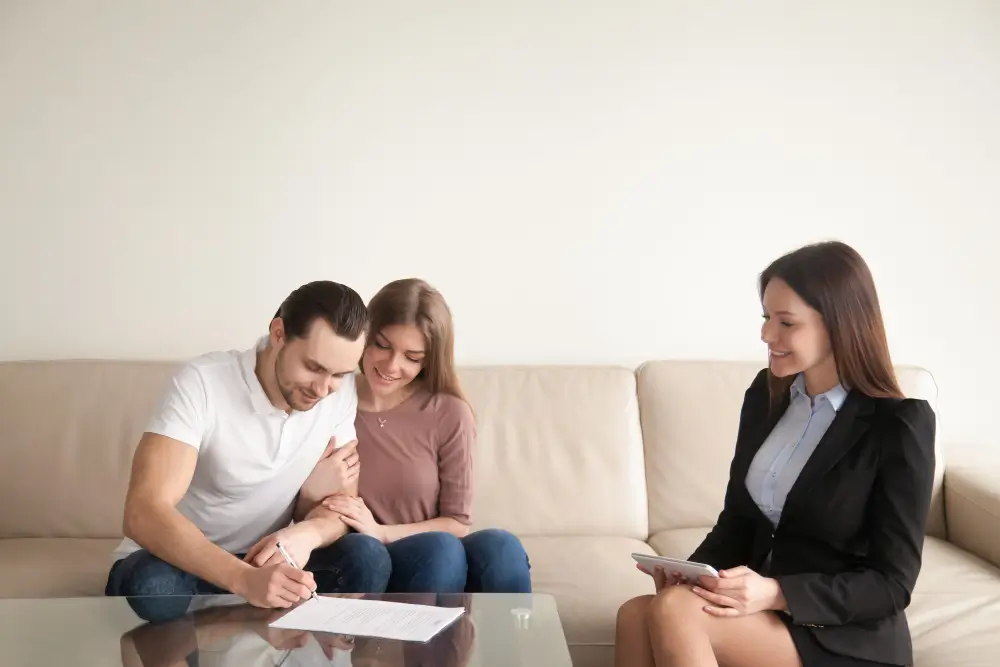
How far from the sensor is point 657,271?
9.62ft

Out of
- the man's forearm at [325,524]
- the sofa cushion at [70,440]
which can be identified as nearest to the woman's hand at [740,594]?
the man's forearm at [325,524]

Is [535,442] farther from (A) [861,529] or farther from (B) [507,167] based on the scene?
(A) [861,529]

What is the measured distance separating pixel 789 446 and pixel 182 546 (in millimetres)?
1130

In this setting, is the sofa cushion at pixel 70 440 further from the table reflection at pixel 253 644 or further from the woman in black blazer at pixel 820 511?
the woman in black blazer at pixel 820 511

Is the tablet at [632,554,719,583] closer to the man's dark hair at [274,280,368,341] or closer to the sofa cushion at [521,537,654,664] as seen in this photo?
the sofa cushion at [521,537,654,664]

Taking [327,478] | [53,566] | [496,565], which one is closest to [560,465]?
[496,565]

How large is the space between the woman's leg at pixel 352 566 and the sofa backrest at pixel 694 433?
0.98m

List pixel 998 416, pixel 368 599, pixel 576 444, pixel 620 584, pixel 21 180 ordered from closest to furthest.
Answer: pixel 368 599, pixel 620 584, pixel 576 444, pixel 21 180, pixel 998 416

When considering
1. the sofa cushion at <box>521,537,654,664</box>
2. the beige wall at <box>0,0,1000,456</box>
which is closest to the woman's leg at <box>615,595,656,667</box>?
the sofa cushion at <box>521,537,654,664</box>

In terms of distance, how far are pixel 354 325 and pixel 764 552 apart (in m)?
0.89

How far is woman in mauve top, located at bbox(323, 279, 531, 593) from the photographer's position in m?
1.97

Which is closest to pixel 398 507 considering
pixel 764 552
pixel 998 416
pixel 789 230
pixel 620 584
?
pixel 620 584

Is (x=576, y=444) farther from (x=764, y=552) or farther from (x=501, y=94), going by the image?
(x=501, y=94)

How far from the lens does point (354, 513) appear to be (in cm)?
198
